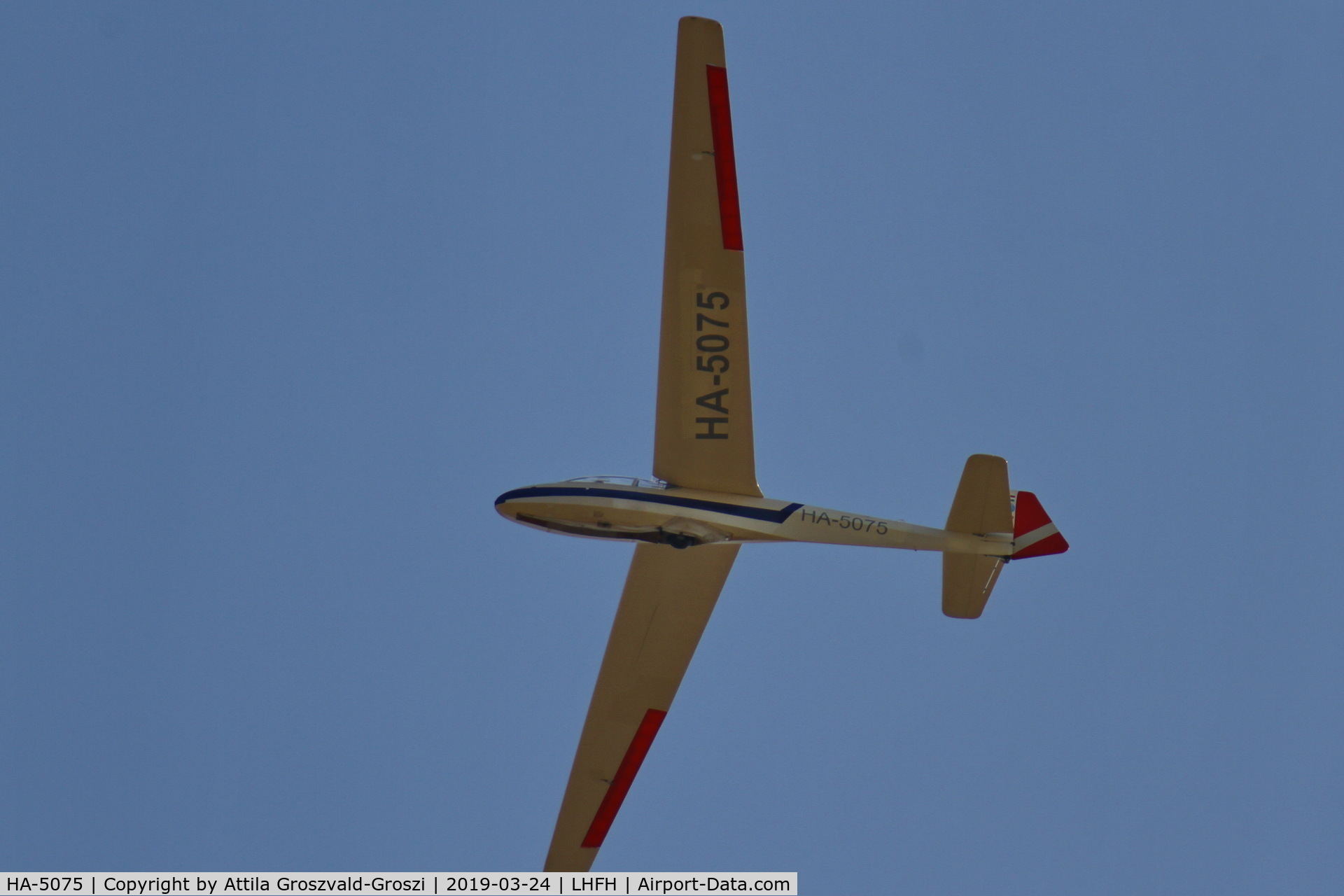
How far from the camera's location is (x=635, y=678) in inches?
917

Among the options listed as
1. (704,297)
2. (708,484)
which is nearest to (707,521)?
(708,484)

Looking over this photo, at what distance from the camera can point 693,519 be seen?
2106 centimetres

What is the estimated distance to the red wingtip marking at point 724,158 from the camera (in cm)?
2009

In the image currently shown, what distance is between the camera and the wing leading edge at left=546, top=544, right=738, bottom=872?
73.3ft

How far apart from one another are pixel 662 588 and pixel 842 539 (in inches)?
134

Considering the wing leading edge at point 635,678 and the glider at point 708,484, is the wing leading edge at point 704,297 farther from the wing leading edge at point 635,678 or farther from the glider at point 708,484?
the wing leading edge at point 635,678

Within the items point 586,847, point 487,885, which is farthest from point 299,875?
point 586,847

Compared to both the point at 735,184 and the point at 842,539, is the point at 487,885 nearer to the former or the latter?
the point at 842,539

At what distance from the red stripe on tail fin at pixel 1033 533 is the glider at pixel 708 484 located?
0.8 inches

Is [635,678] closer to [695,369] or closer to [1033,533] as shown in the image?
[695,369]

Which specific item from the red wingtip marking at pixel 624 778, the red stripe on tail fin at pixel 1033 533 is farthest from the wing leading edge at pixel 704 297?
the red wingtip marking at pixel 624 778

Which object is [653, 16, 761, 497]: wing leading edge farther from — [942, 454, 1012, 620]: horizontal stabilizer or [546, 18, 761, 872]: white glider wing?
[942, 454, 1012, 620]: horizontal stabilizer

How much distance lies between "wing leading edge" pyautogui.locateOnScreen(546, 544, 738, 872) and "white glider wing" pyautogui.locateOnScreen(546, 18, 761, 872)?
0.03 meters

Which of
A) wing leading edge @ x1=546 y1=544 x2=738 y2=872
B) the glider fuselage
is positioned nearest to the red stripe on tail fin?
the glider fuselage
